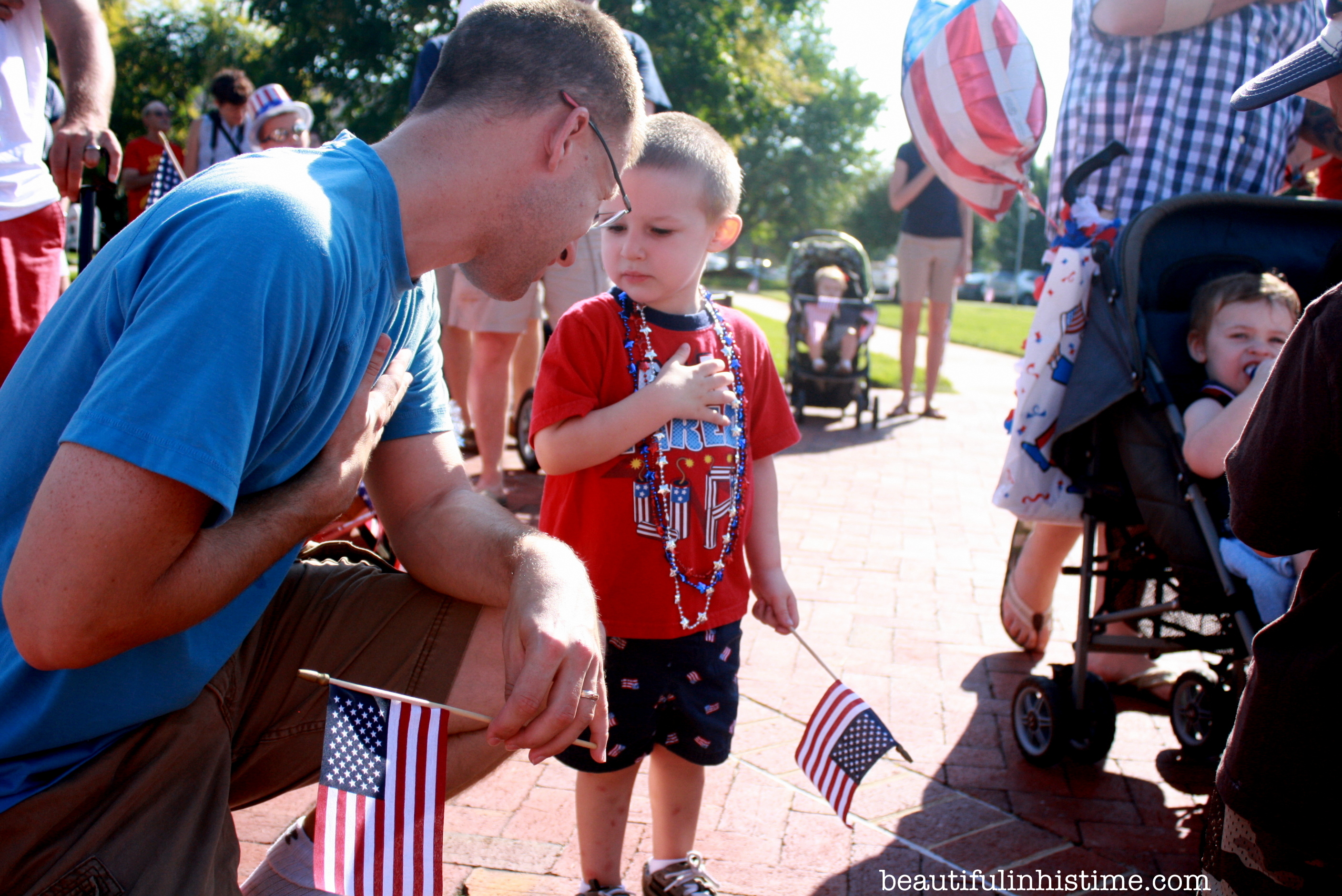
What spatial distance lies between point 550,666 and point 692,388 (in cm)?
88

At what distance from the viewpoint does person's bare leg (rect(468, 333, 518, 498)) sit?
5078 millimetres

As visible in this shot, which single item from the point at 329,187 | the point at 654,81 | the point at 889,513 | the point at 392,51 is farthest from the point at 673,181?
the point at 392,51

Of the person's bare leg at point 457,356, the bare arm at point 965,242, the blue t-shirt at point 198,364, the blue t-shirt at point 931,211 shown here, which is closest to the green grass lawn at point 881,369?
the blue t-shirt at point 931,211

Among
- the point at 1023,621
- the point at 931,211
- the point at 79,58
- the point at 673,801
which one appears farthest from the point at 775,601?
the point at 931,211

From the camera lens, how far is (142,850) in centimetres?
150

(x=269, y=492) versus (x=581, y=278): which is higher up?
(x=269, y=492)

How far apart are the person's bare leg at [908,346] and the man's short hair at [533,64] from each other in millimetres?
6690

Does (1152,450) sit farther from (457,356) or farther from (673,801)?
(457,356)

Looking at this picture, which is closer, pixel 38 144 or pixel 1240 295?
pixel 1240 295

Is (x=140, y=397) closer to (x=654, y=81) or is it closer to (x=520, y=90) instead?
(x=520, y=90)

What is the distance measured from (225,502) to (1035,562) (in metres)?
3.07

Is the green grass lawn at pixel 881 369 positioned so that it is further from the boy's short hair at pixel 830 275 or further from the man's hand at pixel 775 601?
the man's hand at pixel 775 601

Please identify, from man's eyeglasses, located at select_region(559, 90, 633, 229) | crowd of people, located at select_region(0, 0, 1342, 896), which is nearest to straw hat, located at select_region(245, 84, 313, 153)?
crowd of people, located at select_region(0, 0, 1342, 896)

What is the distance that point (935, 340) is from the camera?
29.2 ft
